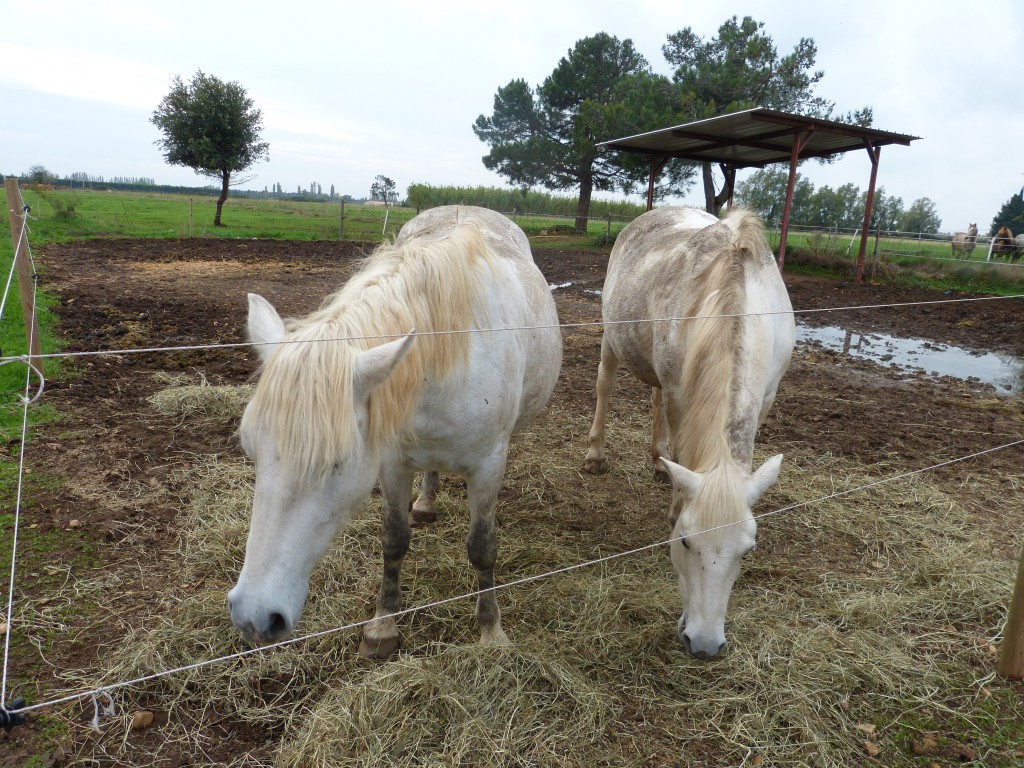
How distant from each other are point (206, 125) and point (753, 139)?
19.4 metres

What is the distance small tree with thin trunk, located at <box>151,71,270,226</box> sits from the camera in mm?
22078

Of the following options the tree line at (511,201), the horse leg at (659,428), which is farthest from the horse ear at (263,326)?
the tree line at (511,201)

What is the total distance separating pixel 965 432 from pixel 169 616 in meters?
6.12

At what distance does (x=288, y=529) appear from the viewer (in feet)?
5.37

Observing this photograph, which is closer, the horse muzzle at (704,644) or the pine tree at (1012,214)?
the horse muzzle at (704,644)

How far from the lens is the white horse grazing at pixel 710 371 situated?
2285 millimetres

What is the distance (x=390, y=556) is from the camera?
2.69 m

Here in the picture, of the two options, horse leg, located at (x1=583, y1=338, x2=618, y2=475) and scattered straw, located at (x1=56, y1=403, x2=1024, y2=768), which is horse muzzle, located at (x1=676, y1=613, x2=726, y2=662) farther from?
horse leg, located at (x1=583, y1=338, x2=618, y2=475)

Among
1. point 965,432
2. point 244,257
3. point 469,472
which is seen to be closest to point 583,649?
point 469,472

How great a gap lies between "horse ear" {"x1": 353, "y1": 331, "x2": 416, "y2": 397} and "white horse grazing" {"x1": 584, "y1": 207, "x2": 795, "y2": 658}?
1195 mm

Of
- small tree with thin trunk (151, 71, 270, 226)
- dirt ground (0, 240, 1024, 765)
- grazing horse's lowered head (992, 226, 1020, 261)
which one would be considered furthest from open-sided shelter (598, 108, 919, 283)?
small tree with thin trunk (151, 71, 270, 226)

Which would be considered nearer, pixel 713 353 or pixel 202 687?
pixel 202 687

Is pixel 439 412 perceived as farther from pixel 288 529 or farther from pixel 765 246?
pixel 765 246

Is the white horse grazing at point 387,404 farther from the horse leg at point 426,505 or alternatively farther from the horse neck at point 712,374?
the horse leg at point 426,505
